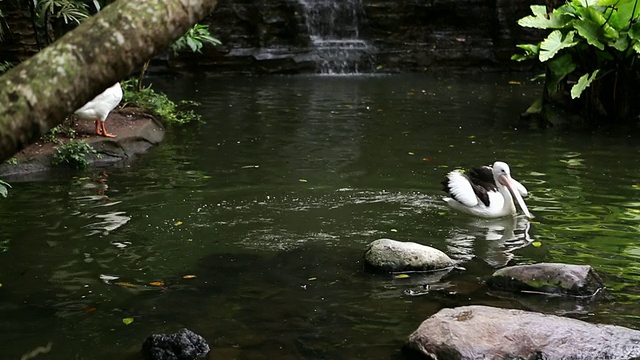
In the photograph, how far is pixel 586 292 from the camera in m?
5.75

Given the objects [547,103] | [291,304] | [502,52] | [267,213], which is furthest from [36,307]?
[502,52]

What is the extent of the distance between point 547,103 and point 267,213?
6.73 m

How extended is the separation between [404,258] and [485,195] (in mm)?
1724

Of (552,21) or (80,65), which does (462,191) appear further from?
(80,65)

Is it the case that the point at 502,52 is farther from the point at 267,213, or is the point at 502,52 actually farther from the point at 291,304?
the point at 291,304

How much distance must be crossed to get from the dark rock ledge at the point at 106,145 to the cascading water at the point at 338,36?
9347 millimetres

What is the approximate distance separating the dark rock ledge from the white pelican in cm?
455

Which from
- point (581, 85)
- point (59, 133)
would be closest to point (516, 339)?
point (59, 133)

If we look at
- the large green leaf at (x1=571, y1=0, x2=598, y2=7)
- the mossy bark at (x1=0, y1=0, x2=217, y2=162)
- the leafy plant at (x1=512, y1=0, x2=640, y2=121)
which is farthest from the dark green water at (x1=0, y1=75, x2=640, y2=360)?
the mossy bark at (x1=0, y1=0, x2=217, y2=162)

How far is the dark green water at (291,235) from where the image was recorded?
209 inches

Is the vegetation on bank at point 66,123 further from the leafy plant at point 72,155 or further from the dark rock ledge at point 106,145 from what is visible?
the dark rock ledge at point 106,145

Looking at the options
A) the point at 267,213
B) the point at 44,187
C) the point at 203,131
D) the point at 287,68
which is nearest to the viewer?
the point at 267,213

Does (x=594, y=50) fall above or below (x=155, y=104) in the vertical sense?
above

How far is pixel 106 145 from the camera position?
1064cm
